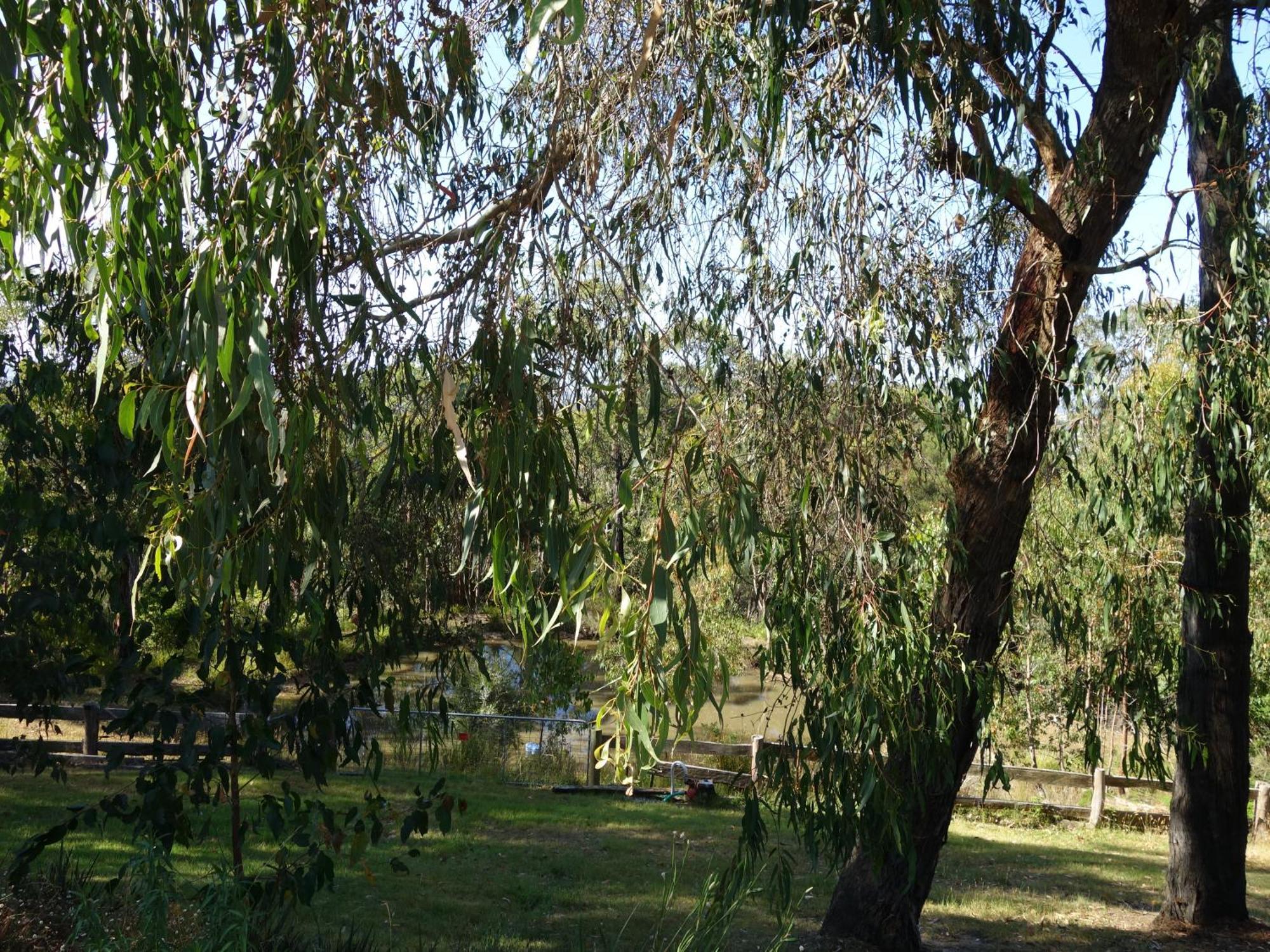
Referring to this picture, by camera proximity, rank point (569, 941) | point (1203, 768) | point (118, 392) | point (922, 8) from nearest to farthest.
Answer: point (922, 8)
point (118, 392)
point (569, 941)
point (1203, 768)

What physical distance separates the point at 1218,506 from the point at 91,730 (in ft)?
35.2

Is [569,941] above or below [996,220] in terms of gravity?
below

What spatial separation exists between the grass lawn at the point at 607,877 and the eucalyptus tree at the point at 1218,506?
715 mm

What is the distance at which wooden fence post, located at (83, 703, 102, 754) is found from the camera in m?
12.2

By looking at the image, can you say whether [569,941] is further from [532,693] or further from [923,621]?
[532,693]

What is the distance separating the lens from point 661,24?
4.06 meters

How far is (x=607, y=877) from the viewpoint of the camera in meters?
8.81

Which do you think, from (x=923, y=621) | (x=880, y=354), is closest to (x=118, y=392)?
(x=880, y=354)

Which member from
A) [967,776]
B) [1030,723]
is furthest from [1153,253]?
[1030,723]

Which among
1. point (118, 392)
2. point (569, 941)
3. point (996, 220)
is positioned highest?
point (996, 220)

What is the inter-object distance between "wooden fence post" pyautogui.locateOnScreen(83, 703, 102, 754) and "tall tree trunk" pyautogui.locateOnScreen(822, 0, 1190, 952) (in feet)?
29.6

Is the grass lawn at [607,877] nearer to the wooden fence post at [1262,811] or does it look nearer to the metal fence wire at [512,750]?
the wooden fence post at [1262,811]

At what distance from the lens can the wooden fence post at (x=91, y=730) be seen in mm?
12164

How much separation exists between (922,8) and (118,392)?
3.38 meters
